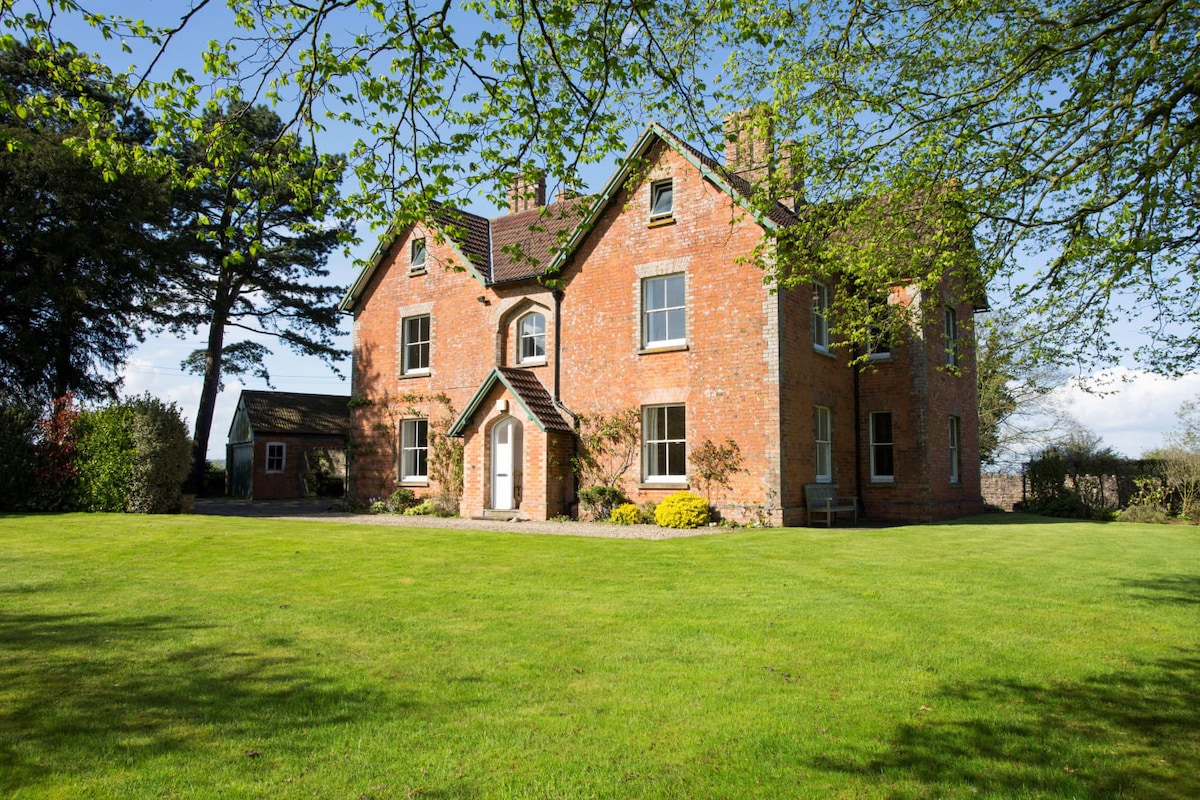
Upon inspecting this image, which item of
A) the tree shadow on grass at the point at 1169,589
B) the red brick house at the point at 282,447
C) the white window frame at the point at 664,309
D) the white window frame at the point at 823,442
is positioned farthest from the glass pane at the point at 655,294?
the red brick house at the point at 282,447

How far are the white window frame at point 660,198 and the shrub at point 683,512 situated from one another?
24.1 ft

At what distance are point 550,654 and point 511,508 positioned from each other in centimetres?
1569

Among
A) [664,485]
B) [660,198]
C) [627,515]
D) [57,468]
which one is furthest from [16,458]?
[660,198]

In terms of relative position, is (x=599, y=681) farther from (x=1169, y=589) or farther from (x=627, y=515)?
(x=627, y=515)

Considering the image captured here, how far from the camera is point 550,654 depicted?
259 inches

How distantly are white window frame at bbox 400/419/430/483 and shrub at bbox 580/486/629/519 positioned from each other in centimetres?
711

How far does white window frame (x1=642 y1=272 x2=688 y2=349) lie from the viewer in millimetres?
20062

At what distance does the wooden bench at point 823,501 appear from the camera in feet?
62.1

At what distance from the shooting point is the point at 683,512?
60.3 ft

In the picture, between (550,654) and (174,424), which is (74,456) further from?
(550,654)

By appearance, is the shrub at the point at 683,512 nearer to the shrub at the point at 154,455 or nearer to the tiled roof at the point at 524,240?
the tiled roof at the point at 524,240

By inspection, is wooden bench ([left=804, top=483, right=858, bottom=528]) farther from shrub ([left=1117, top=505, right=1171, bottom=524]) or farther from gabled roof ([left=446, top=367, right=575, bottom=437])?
shrub ([left=1117, top=505, right=1171, bottom=524])

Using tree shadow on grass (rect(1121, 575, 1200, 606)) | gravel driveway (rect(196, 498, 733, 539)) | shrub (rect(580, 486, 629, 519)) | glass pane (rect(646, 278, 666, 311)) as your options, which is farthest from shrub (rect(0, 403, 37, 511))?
tree shadow on grass (rect(1121, 575, 1200, 606))

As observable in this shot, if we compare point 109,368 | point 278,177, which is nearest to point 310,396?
point 109,368
